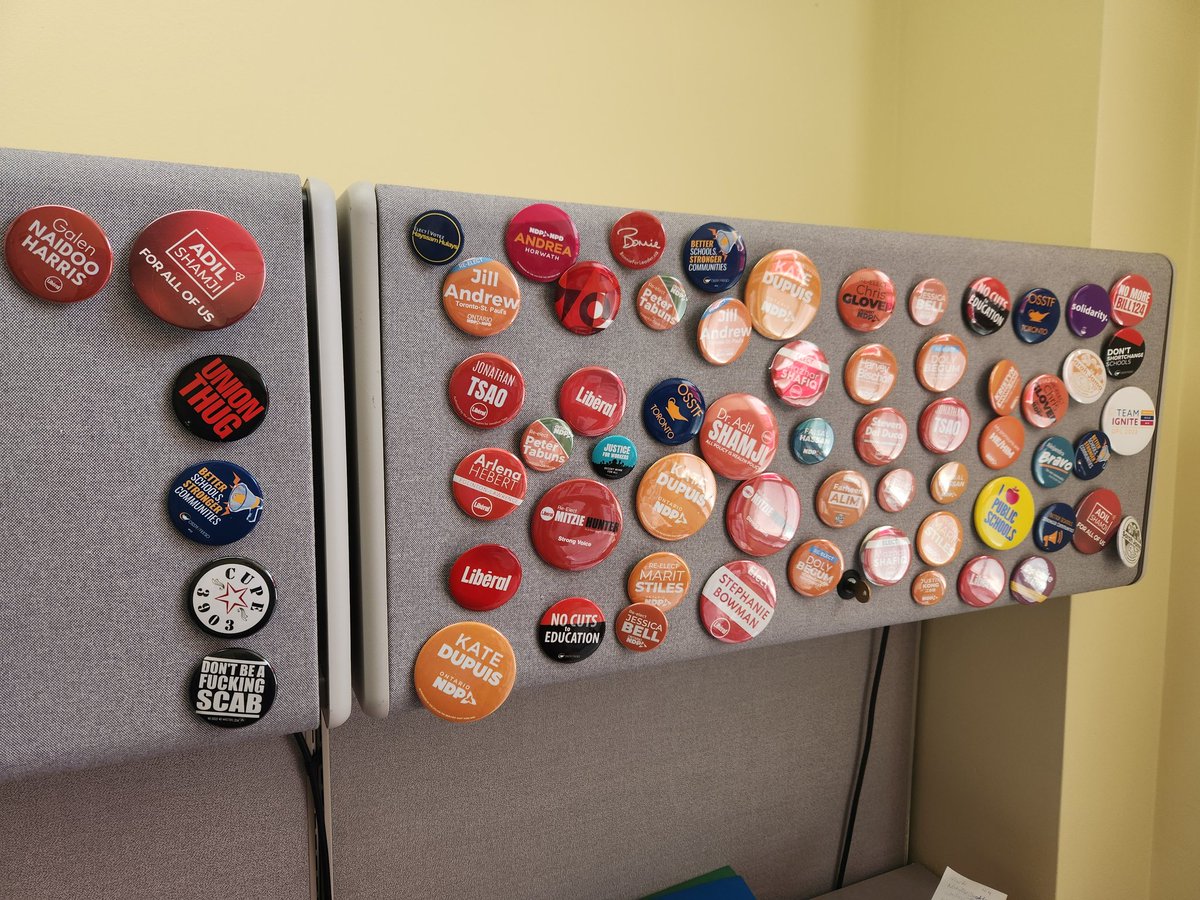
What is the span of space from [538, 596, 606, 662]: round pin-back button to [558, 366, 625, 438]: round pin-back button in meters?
0.14

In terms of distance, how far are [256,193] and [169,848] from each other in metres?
0.73

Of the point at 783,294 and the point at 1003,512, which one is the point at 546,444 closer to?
the point at 783,294

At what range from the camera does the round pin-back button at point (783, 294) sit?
733mm

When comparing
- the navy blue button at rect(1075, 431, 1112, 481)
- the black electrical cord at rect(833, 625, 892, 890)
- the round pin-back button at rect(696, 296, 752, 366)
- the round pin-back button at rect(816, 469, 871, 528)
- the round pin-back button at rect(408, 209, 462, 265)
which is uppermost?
the round pin-back button at rect(408, 209, 462, 265)

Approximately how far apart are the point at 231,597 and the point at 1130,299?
0.97 meters

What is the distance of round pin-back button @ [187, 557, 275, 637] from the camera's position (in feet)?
1.81

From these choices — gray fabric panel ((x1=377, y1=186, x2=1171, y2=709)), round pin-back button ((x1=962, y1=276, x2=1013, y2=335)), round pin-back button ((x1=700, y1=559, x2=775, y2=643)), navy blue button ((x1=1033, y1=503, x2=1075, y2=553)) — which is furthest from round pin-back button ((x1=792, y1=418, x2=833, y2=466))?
navy blue button ((x1=1033, y1=503, x2=1075, y2=553))

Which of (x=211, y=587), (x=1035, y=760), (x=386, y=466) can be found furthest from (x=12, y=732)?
(x=1035, y=760)

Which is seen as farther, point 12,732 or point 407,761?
point 407,761

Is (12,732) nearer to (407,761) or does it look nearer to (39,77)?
(407,761)

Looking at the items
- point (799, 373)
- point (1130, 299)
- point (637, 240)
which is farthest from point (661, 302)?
point (1130, 299)

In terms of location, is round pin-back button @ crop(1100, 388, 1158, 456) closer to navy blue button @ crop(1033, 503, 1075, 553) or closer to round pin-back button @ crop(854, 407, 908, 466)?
navy blue button @ crop(1033, 503, 1075, 553)

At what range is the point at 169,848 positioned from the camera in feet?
2.89

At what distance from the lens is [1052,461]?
90 cm
